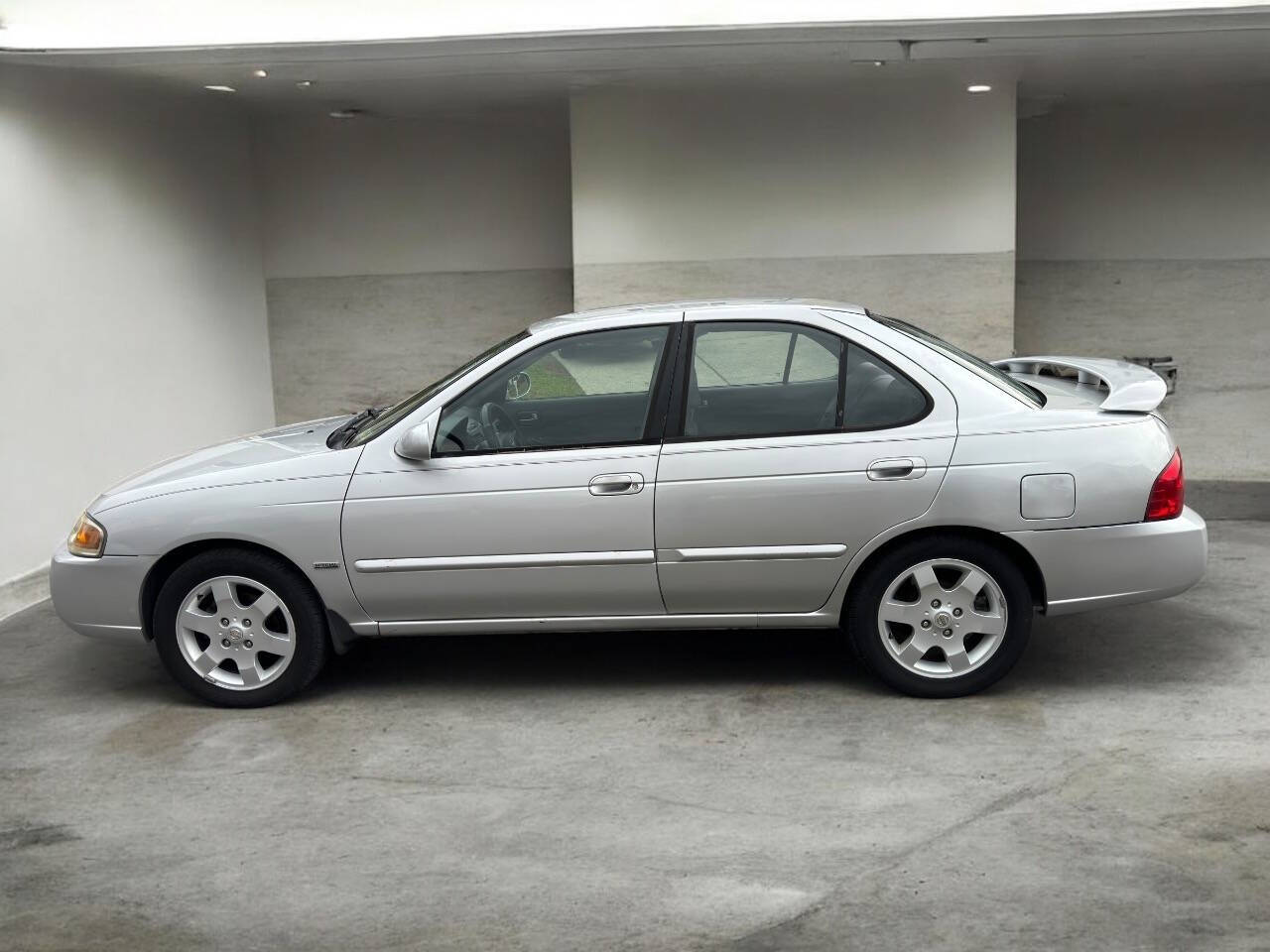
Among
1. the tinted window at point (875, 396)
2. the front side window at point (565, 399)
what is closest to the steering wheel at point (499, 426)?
the front side window at point (565, 399)

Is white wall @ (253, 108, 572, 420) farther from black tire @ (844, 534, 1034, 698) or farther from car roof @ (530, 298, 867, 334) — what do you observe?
black tire @ (844, 534, 1034, 698)

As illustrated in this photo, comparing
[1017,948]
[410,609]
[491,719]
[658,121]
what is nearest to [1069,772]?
[1017,948]

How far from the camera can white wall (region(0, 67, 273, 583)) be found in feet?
27.5

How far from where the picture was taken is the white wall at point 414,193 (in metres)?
11.6

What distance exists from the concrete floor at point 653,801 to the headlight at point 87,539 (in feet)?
2.38

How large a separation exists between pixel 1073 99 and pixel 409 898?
838cm

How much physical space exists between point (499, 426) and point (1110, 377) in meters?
2.70

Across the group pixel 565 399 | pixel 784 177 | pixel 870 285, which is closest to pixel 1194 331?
→ pixel 870 285

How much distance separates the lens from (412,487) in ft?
19.9

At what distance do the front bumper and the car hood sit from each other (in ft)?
0.85

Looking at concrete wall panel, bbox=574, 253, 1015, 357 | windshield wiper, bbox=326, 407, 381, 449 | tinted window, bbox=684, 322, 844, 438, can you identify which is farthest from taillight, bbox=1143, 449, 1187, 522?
concrete wall panel, bbox=574, 253, 1015, 357

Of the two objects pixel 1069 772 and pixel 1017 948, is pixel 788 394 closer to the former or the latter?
pixel 1069 772

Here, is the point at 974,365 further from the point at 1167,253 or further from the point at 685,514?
the point at 1167,253

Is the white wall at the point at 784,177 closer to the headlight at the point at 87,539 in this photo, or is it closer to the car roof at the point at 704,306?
the car roof at the point at 704,306
